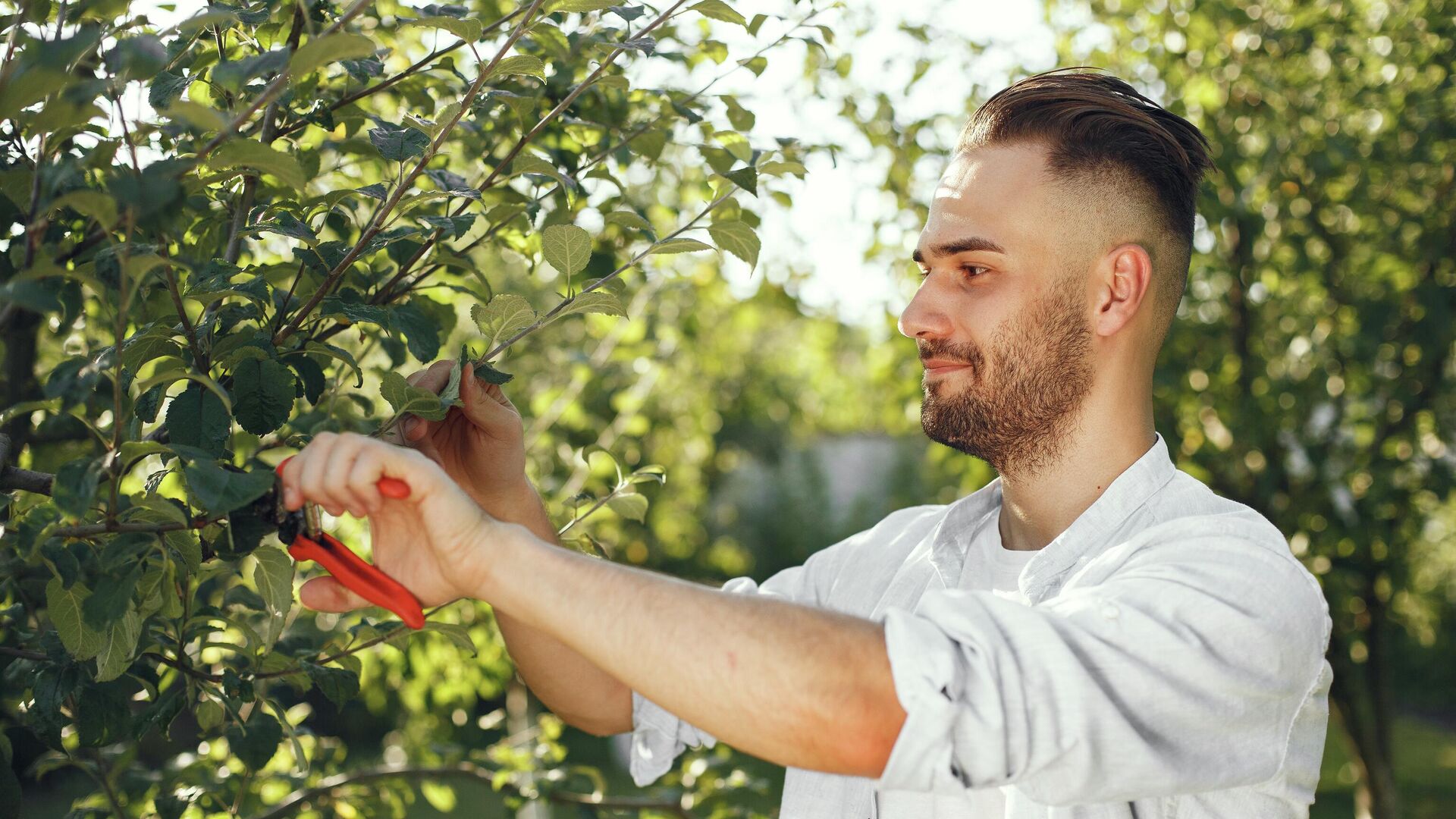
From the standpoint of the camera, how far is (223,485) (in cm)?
107

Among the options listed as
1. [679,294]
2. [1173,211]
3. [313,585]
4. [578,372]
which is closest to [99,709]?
[313,585]

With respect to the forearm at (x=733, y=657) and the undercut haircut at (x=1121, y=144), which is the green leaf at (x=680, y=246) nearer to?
the forearm at (x=733, y=657)

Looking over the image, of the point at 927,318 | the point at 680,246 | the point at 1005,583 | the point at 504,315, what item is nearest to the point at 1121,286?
the point at 927,318

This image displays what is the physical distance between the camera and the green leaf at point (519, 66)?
4.63 ft

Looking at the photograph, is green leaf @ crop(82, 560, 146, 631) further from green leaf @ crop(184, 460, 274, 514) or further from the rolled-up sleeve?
the rolled-up sleeve

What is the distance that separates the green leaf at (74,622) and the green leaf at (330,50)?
0.65 m

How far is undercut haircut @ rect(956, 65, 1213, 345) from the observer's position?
6.21 feet

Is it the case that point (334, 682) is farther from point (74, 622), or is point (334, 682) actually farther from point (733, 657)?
point (733, 657)

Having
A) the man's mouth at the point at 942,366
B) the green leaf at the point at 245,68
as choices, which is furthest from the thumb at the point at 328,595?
the man's mouth at the point at 942,366

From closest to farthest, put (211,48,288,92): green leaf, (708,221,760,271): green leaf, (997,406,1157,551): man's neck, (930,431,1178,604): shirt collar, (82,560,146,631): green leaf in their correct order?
(211,48,288,92): green leaf < (82,560,146,631): green leaf < (708,221,760,271): green leaf < (930,431,1178,604): shirt collar < (997,406,1157,551): man's neck

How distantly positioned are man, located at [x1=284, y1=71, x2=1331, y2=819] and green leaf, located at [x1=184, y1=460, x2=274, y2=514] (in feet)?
0.15

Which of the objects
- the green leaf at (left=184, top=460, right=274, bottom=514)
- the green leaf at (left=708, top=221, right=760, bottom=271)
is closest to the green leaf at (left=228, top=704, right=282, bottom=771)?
the green leaf at (left=184, top=460, right=274, bottom=514)

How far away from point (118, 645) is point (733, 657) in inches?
29.0

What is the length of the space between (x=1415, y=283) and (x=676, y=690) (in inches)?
144
